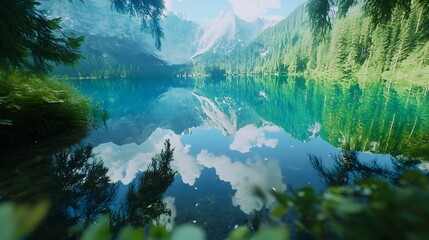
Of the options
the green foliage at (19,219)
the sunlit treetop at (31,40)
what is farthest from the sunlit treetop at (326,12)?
the green foliage at (19,219)

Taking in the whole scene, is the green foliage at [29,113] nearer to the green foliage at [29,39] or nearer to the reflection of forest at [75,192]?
the green foliage at [29,39]

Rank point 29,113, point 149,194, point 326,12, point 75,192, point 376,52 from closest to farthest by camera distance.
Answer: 1. point 75,192
2. point 149,194
3. point 29,113
4. point 326,12
5. point 376,52

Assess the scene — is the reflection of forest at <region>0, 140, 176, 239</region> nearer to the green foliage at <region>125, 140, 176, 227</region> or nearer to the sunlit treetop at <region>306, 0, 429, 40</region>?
the green foliage at <region>125, 140, 176, 227</region>

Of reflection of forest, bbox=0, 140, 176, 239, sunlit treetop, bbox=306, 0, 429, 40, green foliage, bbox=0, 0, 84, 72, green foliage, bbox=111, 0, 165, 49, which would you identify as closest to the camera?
reflection of forest, bbox=0, 140, 176, 239

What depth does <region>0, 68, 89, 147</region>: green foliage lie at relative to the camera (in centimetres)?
556

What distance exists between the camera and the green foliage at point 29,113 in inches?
219

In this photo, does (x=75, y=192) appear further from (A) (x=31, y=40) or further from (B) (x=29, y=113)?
(A) (x=31, y=40)

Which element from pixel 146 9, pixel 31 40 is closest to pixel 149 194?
pixel 31 40

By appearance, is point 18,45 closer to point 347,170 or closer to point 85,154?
point 85,154

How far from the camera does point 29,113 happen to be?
6188 millimetres

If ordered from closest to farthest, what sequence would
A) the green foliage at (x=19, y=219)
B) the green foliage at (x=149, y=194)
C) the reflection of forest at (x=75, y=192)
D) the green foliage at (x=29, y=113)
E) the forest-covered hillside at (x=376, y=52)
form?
1. the green foliage at (x=19, y=219)
2. the reflection of forest at (x=75, y=192)
3. the green foliage at (x=149, y=194)
4. the green foliage at (x=29, y=113)
5. the forest-covered hillside at (x=376, y=52)

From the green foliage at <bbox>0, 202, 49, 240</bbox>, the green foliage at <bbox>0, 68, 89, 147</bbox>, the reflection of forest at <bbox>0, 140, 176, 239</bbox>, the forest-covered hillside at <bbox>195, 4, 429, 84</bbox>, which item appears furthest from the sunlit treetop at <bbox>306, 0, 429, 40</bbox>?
the forest-covered hillside at <bbox>195, 4, 429, 84</bbox>

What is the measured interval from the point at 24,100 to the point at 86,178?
10.9 ft

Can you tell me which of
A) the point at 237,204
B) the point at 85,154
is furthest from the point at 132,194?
the point at 85,154
